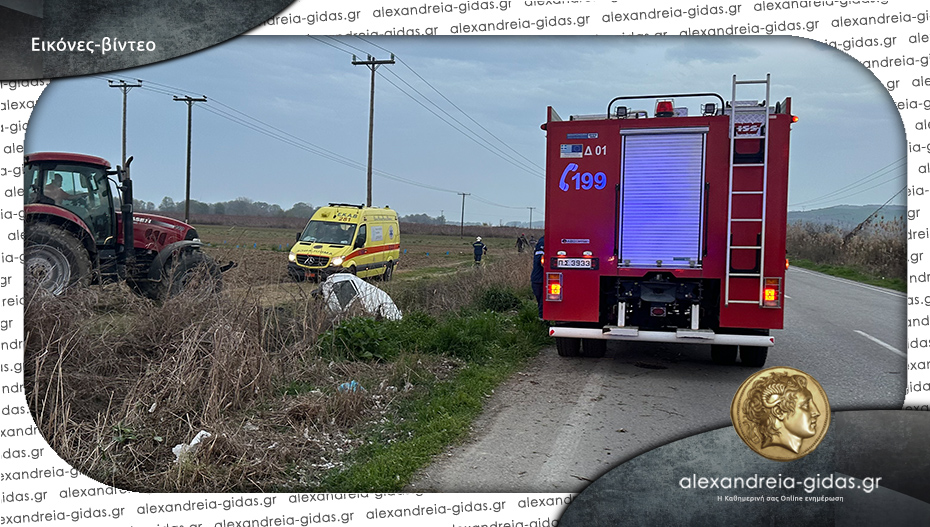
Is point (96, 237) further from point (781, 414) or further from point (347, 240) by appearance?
point (781, 414)

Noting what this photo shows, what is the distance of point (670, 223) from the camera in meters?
6.95

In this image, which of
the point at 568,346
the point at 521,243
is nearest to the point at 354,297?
the point at 568,346

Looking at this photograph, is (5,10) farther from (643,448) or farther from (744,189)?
(744,189)

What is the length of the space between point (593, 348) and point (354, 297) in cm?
310

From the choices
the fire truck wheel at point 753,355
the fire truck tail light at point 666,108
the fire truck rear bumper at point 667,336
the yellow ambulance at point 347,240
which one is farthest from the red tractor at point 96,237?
the fire truck wheel at point 753,355

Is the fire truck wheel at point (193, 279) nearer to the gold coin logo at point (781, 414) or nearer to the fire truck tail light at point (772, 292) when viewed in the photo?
the gold coin logo at point (781, 414)

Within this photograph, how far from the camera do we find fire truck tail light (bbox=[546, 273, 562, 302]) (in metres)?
7.39

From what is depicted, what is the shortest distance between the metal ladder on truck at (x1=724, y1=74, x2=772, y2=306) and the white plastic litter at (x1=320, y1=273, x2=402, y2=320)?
437 centimetres

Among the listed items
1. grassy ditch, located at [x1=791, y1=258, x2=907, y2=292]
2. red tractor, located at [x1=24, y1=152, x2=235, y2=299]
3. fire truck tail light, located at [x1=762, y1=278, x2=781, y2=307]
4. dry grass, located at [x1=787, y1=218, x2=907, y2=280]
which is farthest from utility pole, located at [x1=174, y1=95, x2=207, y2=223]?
grassy ditch, located at [x1=791, y1=258, x2=907, y2=292]

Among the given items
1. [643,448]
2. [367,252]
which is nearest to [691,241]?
[643,448]

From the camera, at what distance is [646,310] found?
24.3 ft

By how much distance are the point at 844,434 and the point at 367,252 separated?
13.6 metres

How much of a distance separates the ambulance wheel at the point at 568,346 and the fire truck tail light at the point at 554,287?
861mm

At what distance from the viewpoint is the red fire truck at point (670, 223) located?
21.7ft
